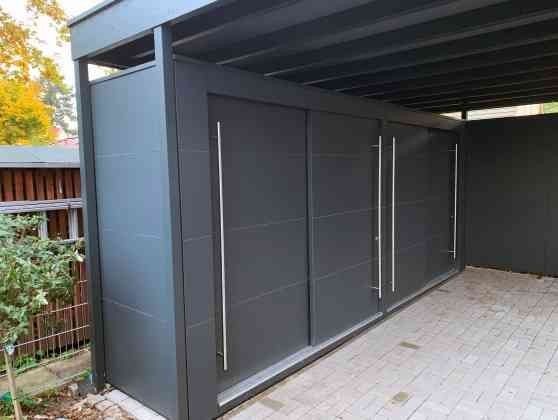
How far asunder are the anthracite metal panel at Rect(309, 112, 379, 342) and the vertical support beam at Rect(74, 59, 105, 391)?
1734 mm

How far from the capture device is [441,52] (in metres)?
3.16

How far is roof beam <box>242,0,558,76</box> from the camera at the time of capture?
8.18 ft

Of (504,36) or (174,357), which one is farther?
(504,36)

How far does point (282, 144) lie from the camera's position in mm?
3373

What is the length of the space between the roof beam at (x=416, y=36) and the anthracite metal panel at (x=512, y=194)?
409 cm

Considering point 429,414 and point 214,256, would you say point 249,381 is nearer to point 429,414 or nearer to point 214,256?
point 214,256

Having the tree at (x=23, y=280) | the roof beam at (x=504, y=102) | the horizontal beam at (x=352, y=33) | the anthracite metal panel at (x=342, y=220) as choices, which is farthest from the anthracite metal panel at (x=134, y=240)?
the roof beam at (x=504, y=102)

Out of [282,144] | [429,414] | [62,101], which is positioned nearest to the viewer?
[429,414]

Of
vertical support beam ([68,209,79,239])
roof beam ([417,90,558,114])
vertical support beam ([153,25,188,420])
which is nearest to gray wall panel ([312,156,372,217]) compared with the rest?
vertical support beam ([153,25,188,420])

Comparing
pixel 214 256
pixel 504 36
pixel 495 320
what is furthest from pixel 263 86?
pixel 495 320

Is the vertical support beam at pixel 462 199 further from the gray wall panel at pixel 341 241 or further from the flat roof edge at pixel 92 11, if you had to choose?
the flat roof edge at pixel 92 11

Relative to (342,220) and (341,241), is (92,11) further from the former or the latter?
(341,241)

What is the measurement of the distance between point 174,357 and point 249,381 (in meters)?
0.80

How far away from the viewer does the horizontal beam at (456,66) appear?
10.5ft
